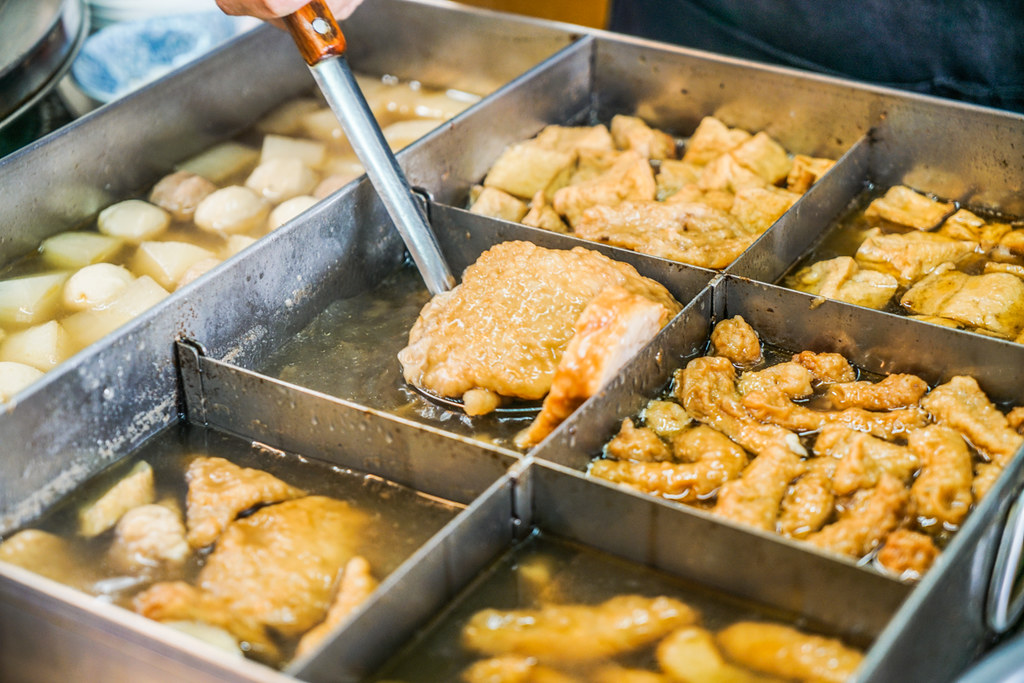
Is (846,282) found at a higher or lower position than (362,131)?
lower

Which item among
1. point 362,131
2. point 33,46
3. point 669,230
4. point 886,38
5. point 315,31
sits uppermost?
point 315,31

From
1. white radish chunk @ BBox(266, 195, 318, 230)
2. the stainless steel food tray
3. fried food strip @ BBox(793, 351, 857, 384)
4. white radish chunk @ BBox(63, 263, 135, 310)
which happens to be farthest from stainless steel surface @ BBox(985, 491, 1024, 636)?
white radish chunk @ BBox(63, 263, 135, 310)

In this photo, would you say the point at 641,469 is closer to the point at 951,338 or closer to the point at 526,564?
the point at 526,564

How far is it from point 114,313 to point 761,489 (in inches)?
65.9

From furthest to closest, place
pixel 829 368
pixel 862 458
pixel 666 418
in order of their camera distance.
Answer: pixel 829 368 → pixel 666 418 → pixel 862 458

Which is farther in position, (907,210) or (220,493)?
(907,210)

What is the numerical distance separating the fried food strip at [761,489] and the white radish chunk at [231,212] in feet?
5.73

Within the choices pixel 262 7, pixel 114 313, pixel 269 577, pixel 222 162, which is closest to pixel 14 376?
pixel 114 313

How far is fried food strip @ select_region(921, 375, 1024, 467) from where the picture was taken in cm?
214

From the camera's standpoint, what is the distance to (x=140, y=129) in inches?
128

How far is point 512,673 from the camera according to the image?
1.71 m

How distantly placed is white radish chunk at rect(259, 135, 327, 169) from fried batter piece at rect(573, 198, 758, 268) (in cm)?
99

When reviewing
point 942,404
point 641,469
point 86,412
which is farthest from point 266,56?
point 942,404

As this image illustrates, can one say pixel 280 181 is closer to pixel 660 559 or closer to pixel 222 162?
pixel 222 162
